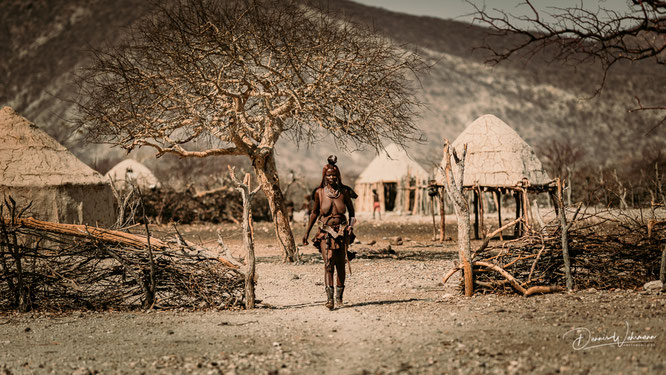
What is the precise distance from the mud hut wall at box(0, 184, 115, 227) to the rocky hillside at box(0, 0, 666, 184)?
47950 mm

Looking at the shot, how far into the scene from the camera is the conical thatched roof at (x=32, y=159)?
12641 mm

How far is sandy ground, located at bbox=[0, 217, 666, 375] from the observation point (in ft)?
15.2

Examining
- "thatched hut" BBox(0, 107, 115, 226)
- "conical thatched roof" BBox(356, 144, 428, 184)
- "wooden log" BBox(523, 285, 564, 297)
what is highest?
"conical thatched roof" BBox(356, 144, 428, 184)

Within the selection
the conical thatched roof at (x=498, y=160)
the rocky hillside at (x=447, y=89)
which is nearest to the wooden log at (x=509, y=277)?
the conical thatched roof at (x=498, y=160)

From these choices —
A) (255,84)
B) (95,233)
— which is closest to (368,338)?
(95,233)

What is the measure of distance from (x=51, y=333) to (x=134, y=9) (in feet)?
310

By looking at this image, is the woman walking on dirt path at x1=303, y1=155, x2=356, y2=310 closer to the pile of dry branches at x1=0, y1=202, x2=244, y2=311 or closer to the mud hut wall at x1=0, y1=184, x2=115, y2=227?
the pile of dry branches at x1=0, y1=202, x2=244, y2=311

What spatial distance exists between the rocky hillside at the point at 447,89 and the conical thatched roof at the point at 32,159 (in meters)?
47.8

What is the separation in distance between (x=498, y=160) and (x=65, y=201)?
9.93 meters

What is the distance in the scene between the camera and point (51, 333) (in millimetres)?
6156

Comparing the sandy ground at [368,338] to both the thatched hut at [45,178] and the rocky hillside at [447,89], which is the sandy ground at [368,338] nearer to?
the thatched hut at [45,178]

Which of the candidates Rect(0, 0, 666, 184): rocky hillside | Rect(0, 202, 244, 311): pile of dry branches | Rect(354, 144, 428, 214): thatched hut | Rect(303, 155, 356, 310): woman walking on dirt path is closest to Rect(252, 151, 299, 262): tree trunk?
Rect(0, 202, 244, 311): pile of dry branches

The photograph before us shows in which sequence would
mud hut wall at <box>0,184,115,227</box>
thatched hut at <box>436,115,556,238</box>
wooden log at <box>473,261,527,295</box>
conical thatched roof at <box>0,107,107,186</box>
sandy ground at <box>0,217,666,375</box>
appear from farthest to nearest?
thatched hut at <box>436,115,556,238</box> < conical thatched roof at <box>0,107,107,186</box> < mud hut wall at <box>0,184,115,227</box> < wooden log at <box>473,261,527,295</box> < sandy ground at <box>0,217,666,375</box>

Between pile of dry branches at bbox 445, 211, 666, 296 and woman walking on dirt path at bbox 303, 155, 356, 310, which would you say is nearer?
woman walking on dirt path at bbox 303, 155, 356, 310
